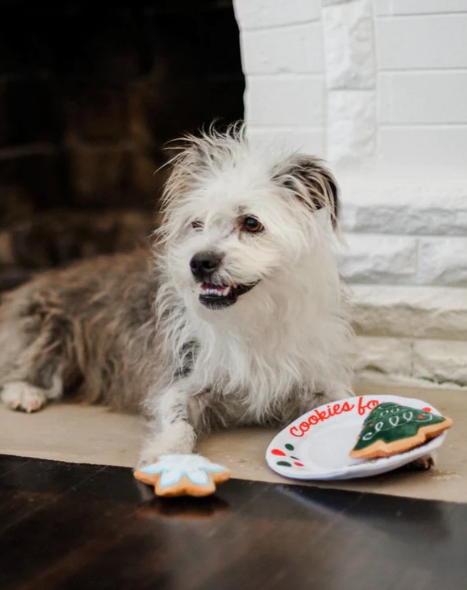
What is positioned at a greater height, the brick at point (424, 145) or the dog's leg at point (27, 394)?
the brick at point (424, 145)

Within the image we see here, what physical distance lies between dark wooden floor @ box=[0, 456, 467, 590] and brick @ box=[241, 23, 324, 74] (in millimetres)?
1408

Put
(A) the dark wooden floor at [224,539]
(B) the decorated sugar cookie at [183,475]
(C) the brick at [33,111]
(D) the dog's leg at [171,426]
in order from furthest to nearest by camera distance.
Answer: (C) the brick at [33,111] < (D) the dog's leg at [171,426] < (B) the decorated sugar cookie at [183,475] < (A) the dark wooden floor at [224,539]

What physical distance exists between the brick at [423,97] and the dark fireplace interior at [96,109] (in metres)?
1.18

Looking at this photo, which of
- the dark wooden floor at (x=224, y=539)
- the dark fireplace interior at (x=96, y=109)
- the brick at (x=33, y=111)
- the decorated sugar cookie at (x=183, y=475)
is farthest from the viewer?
the brick at (x=33, y=111)

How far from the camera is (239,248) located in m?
2.38

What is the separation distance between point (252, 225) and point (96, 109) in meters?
2.09

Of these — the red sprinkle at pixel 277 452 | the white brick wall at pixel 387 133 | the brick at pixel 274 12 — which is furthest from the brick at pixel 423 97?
the red sprinkle at pixel 277 452

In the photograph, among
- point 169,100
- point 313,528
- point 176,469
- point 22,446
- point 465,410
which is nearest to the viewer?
point 313,528

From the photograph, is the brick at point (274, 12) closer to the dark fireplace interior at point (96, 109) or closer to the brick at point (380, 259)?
the brick at point (380, 259)

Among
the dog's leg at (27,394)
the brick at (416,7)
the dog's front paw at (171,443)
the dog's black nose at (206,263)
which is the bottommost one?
the dog's leg at (27,394)

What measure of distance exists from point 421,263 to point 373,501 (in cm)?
105

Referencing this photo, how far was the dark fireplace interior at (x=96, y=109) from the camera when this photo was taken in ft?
13.4

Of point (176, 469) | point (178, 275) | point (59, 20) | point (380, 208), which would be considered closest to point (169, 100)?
point (59, 20)

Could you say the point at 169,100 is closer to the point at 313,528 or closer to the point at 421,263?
the point at 421,263
